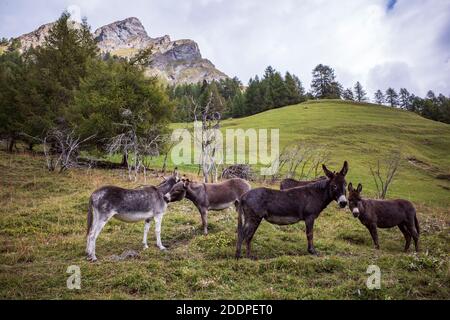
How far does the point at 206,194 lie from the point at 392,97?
134m

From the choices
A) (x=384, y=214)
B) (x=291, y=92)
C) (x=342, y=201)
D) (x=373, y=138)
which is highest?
(x=291, y=92)

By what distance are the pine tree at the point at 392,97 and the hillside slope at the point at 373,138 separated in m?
49.4

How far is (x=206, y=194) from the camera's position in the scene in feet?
43.7

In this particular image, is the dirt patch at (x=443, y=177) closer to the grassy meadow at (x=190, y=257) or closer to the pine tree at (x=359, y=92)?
the grassy meadow at (x=190, y=257)

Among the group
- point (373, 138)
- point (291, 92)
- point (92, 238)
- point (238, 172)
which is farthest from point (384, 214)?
point (291, 92)

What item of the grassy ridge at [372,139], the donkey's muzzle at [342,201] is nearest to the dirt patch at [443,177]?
the grassy ridge at [372,139]

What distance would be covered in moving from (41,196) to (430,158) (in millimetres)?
53054

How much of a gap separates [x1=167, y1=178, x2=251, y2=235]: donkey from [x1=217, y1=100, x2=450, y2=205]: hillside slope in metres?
23.4

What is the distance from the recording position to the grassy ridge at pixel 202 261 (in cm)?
744

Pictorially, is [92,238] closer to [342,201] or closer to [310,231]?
[310,231]

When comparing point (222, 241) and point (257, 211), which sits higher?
point (257, 211)
